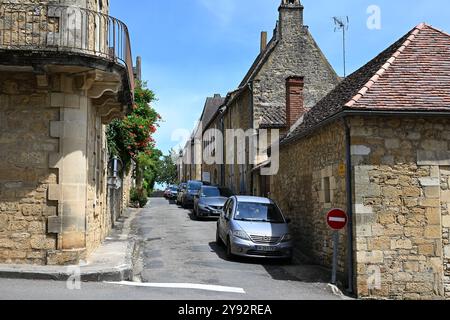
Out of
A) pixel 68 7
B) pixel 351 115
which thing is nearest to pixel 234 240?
pixel 351 115

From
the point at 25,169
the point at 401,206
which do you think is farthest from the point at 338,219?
the point at 25,169

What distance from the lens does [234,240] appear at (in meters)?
12.4

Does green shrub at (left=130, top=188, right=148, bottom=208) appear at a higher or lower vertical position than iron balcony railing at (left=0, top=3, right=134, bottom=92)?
lower

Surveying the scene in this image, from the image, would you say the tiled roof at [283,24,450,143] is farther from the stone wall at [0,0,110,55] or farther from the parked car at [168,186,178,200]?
the parked car at [168,186,178,200]

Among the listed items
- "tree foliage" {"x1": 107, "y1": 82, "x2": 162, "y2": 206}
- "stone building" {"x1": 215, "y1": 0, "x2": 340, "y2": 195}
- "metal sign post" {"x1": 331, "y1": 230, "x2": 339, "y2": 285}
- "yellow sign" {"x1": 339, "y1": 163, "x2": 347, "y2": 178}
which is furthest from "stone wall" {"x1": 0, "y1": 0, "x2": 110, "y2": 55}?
"stone building" {"x1": 215, "y1": 0, "x2": 340, "y2": 195}

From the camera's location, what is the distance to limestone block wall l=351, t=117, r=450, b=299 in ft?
32.2

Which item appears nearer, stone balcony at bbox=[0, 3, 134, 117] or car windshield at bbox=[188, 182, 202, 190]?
stone balcony at bbox=[0, 3, 134, 117]

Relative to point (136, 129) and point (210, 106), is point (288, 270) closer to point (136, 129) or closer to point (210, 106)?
point (136, 129)

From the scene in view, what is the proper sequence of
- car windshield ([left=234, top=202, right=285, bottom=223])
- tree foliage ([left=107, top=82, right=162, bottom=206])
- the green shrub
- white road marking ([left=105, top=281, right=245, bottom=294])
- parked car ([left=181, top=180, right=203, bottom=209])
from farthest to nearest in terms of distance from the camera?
the green shrub
parked car ([left=181, top=180, right=203, bottom=209])
tree foliage ([left=107, top=82, right=162, bottom=206])
car windshield ([left=234, top=202, right=285, bottom=223])
white road marking ([left=105, top=281, right=245, bottom=294])

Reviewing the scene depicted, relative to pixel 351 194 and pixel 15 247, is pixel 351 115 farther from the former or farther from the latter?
pixel 15 247

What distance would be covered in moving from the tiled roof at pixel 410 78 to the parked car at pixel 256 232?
3.05 meters

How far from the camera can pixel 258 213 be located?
13500mm

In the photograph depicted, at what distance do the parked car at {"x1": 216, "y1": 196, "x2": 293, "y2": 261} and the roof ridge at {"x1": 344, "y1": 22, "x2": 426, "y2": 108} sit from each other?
4.03m

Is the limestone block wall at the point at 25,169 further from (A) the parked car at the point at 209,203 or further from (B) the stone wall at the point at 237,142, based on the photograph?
(B) the stone wall at the point at 237,142
